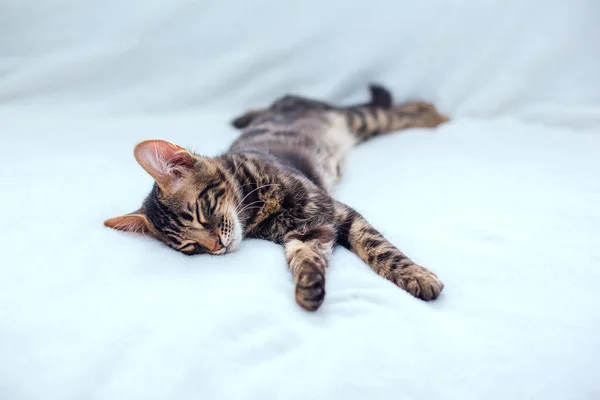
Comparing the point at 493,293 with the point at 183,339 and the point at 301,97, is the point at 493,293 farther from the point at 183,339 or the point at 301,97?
the point at 301,97

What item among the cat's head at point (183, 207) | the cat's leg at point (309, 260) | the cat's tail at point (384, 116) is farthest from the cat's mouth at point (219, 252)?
the cat's tail at point (384, 116)

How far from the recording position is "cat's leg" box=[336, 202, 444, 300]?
1.11 metres

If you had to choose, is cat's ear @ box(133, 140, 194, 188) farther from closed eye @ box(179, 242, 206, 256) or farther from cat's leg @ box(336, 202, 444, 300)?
cat's leg @ box(336, 202, 444, 300)

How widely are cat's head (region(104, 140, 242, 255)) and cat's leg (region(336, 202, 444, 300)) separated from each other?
32 centimetres

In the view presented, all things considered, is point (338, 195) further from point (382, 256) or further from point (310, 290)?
point (310, 290)

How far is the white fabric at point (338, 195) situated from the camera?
0.89 meters

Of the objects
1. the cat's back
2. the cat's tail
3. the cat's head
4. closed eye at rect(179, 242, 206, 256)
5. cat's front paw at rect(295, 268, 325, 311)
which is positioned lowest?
cat's front paw at rect(295, 268, 325, 311)

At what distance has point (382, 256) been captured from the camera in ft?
4.12

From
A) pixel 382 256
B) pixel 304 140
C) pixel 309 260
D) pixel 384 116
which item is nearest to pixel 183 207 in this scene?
pixel 309 260

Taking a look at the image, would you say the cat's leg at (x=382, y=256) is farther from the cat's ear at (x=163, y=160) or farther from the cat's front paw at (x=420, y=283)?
the cat's ear at (x=163, y=160)

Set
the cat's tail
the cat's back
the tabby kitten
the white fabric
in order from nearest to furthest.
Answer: the white fabric < the tabby kitten < the cat's back < the cat's tail

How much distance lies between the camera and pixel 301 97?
8.09 ft

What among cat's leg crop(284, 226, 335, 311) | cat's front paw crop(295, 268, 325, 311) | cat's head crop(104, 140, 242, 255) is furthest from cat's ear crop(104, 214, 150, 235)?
cat's front paw crop(295, 268, 325, 311)

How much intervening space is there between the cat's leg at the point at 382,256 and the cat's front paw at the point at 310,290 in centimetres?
21
